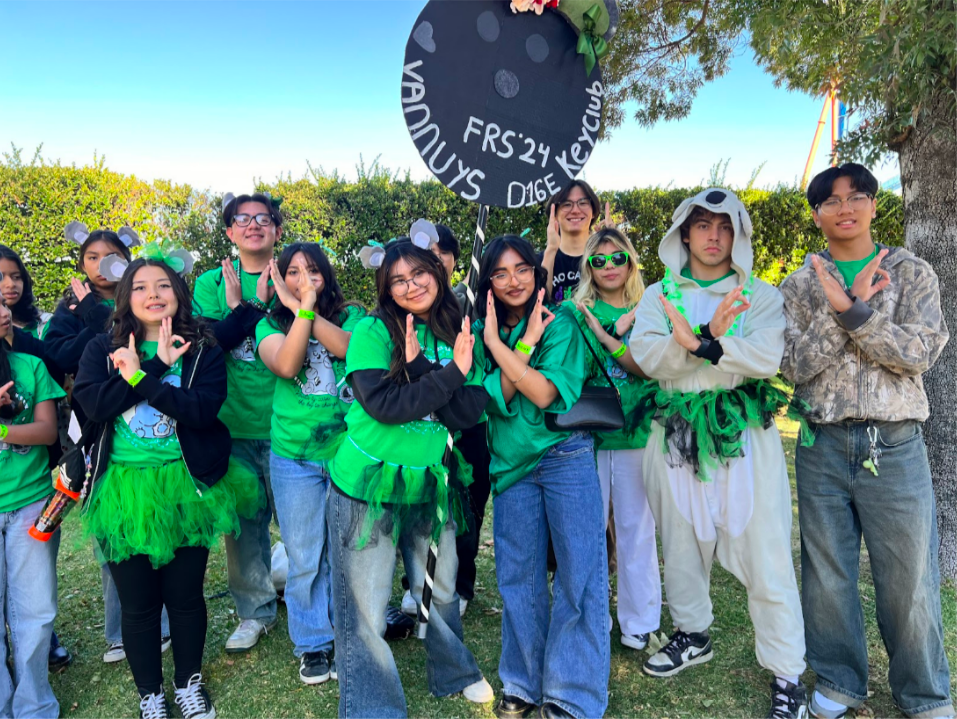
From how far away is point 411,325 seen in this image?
2604 mm

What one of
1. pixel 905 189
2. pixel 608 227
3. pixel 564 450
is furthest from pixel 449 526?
pixel 905 189

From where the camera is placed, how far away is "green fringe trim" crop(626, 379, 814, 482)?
284cm

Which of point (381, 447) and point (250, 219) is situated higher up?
point (250, 219)

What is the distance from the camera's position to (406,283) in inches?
107

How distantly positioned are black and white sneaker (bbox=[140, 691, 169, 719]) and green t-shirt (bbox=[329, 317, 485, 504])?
128cm

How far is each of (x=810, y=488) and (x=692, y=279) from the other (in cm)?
106

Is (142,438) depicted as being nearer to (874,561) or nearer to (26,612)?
(26,612)

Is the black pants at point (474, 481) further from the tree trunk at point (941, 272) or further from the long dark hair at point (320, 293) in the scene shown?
the tree trunk at point (941, 272)

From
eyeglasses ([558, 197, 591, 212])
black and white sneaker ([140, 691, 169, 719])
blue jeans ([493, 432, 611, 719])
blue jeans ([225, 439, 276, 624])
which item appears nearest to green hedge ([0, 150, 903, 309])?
eyeglasses ([558, 197, 591, 212])

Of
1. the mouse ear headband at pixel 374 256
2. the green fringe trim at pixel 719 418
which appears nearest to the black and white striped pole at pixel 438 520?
the mouse ear headband at pixel 374 256

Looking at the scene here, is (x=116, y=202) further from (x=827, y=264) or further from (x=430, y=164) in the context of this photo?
(x=827, y=264)

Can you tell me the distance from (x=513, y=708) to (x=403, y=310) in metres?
1.76

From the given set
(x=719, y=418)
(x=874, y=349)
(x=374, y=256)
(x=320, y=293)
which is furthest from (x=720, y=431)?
(x=320, y=293)

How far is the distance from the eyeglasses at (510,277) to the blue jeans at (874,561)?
142cm
